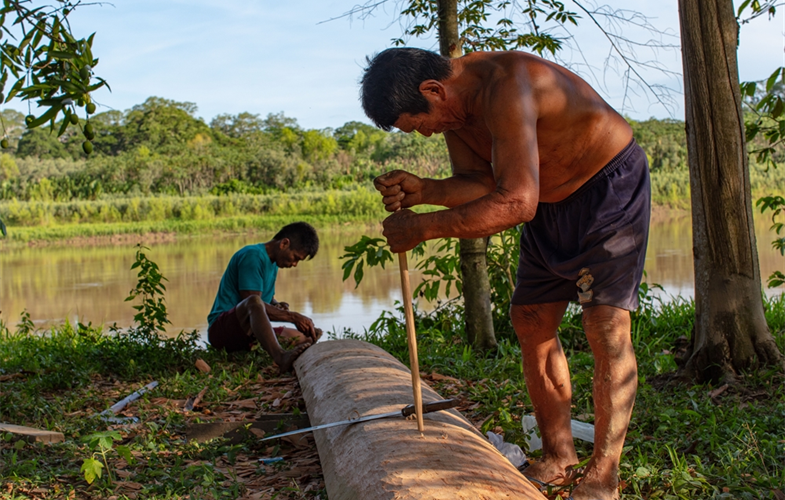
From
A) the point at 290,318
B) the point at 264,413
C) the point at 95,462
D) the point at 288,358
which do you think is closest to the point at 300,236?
the point at 290,318

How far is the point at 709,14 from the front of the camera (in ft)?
11.1

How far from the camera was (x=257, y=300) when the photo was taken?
4.48 m

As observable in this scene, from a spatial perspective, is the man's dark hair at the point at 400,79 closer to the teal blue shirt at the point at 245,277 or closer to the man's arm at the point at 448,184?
the man's arm at the point at 448,184

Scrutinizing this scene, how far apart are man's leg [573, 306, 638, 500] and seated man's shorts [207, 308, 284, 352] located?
2.93 metres

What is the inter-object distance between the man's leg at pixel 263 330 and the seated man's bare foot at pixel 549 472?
2.03m

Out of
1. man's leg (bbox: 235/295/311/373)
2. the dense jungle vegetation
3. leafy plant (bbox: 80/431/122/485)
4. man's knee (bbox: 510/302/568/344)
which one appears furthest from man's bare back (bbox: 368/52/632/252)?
the dense jungle vegetation

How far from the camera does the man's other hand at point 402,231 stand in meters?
2.10

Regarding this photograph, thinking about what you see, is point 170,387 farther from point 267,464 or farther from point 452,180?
point 452,180

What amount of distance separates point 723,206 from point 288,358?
2580 mm

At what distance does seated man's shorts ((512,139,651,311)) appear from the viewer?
222 cm

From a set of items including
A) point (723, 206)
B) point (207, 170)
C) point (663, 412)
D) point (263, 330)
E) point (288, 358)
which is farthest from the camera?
point (207, 170)

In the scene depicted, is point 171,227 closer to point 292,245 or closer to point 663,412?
point 292,245

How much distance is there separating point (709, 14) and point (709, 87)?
37cm

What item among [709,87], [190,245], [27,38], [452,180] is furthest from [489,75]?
[190,245]
